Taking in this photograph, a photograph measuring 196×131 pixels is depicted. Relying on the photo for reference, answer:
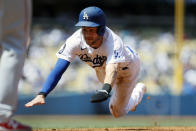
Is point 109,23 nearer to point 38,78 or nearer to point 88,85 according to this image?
point 88,85

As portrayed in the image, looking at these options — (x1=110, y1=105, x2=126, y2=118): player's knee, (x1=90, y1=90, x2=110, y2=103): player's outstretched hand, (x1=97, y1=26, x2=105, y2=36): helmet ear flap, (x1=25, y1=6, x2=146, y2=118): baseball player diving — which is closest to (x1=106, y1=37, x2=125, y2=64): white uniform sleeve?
(x1=25, y1=6, x2=146, y2=118): baseball player diving

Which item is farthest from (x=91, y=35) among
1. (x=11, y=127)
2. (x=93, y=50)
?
(x=11, y=127)

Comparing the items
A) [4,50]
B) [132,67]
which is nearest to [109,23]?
[132,67]

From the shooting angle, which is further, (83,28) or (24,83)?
(24,83)

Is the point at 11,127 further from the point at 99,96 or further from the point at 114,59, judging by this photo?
the point at 114,59

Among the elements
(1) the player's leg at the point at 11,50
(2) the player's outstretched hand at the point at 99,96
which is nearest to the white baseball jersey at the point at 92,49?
(2) the player's outstretched hand at the point at 99,96

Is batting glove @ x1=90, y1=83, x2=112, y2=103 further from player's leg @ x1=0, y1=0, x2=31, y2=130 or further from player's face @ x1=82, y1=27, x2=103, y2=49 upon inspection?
player's leg @ x1=0, y1=0, x2=31, y2=130
